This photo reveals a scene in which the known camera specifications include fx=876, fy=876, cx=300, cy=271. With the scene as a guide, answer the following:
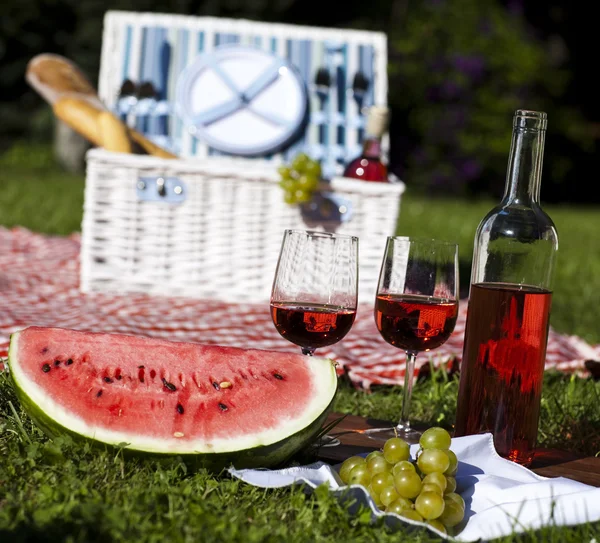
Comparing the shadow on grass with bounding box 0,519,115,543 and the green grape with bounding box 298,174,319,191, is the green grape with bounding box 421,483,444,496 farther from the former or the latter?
the green grape with bounding box 298,174,319,191

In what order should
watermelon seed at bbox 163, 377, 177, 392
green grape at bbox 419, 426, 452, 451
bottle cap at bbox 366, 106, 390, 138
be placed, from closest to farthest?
green grape at bbox 419, 426, 452, 451
watermelon seed at bbox 163, 377, 177, 392
bottle cap at bbox 366, 106, 390, 138

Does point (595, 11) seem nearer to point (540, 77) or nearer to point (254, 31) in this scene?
point (540, 77)

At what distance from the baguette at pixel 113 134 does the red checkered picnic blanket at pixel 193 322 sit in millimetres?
601

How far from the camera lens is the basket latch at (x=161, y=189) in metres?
3.47

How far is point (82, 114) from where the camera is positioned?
3648 millimetres

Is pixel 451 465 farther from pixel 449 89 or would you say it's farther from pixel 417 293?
pixel 449 89

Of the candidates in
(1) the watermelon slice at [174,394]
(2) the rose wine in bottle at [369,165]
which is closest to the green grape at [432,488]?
(1) the watermelon slice at [174,394]

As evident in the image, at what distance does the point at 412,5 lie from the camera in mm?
15258

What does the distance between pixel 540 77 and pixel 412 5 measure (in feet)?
10.3

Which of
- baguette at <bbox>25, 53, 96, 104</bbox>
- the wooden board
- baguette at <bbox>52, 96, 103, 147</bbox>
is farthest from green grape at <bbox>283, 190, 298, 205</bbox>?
the wooden board

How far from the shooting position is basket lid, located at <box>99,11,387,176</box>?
411cm

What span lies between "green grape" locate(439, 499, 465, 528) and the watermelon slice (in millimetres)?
291

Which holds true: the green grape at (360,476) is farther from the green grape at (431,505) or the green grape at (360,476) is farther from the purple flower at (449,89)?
the purple flower at (449,89)

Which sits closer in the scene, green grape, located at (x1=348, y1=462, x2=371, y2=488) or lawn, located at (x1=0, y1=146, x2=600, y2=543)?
lawn, located at (x1=0, y1=146, x2=600, y2=543)
